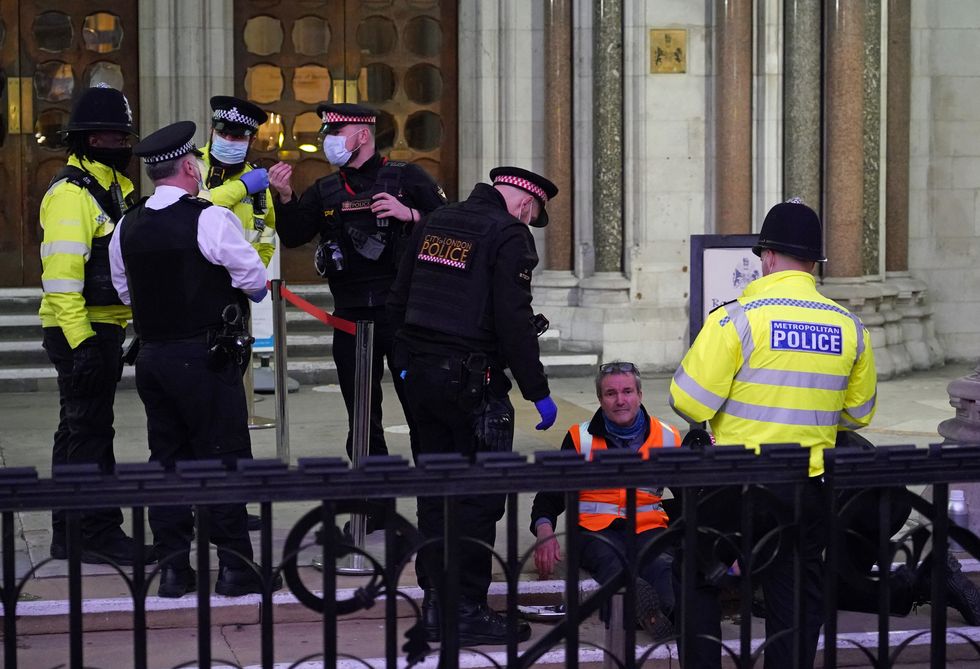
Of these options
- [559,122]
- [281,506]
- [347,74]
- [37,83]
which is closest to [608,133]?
[559,122]

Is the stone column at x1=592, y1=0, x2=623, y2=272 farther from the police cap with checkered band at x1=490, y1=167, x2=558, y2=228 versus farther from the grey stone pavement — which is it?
the police cap with checkered band at x1=490, y1=167, x2=558, y2=228

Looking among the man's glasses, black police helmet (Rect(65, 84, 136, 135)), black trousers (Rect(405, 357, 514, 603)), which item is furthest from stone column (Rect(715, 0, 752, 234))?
black trousers (Rect(405, 357, 514, 603))

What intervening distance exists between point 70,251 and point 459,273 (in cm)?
185

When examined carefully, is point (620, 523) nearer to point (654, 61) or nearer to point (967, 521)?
point (967, 521)

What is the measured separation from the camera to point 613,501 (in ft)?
20.2

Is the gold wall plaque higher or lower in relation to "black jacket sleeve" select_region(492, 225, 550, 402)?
higher

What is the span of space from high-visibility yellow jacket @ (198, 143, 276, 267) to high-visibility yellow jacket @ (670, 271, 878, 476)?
2669 mm

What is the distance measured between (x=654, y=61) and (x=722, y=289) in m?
5.07

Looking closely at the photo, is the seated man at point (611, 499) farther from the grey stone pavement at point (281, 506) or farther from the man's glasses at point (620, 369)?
the grey stone pavement at point (281, 506)

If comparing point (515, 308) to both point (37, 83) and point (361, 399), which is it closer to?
point (361, 399)

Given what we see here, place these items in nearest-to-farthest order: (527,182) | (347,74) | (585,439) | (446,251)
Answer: (446,251) → (527,182) → (585,439) → (347,74)

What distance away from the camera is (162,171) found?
604 cm

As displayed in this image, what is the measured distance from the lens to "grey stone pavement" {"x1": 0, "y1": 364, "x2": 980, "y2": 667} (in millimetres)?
5645

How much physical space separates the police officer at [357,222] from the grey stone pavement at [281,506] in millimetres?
998
